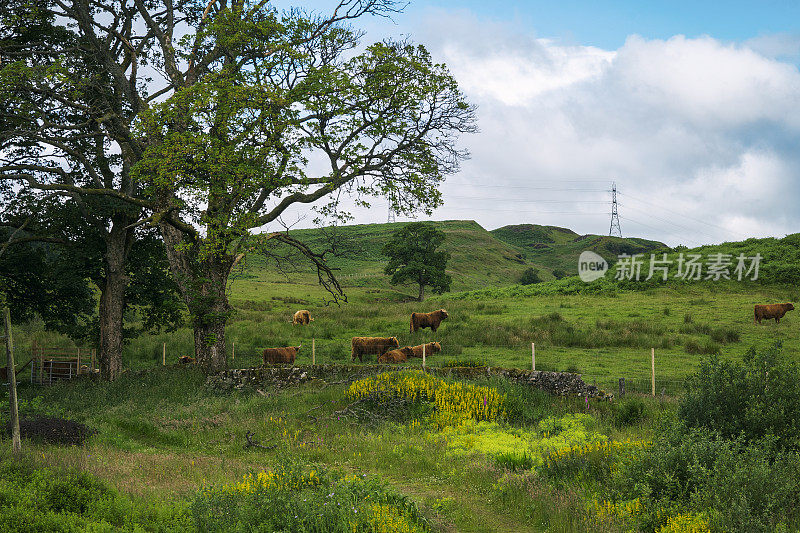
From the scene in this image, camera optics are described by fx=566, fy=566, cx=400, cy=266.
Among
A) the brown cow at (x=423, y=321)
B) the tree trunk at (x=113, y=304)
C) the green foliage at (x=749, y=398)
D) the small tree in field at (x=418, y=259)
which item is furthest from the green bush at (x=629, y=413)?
the small tree in field at (x=418, y=259)

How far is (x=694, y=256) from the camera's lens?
167ft

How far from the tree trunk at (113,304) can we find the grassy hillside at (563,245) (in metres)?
115

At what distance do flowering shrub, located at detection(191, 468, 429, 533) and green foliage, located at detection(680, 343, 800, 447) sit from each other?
537cm

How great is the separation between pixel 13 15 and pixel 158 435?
17.9 metres

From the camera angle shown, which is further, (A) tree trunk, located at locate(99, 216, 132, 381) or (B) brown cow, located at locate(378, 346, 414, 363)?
(A) tree trunk, located at locate(99, 216, 132, 381)

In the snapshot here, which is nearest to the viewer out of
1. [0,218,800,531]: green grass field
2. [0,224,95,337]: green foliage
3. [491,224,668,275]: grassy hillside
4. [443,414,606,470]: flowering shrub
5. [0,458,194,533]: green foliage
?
[0,458,194,533]: green foliage

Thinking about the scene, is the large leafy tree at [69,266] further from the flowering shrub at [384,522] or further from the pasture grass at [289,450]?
the flowering shrub at [384,522]

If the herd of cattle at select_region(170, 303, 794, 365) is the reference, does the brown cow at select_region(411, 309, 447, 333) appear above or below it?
above

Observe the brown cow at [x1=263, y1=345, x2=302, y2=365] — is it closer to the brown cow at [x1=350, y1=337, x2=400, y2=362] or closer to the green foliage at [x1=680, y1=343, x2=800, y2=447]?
the brown cow at [x1=350, y1=337, x2=400, y2=362]

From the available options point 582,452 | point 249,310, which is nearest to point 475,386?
point 582,452

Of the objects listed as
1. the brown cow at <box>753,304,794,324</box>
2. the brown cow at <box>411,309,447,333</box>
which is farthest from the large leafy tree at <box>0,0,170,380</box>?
the brown cow at <box>753,304,794,324</box>

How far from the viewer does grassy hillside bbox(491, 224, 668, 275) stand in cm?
14562

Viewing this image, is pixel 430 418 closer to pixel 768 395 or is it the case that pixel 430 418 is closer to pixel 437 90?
pixel 768 395

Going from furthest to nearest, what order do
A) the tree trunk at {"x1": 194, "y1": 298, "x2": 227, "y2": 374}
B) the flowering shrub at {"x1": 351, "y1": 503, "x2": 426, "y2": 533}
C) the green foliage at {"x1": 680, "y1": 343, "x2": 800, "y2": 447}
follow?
the tree trunk at {"x1": 194, "y1": 298, "x2": 227, "y2": 374}, the green foliage at {"x1": 680, "y1": 343, "x2": 800, "y2": 447}, the flowering shrub at {"x1": 351, "y1": 503, "x2": 426, "y2": 533}
